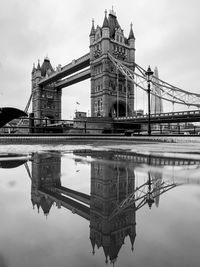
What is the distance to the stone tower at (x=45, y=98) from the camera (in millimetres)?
68950

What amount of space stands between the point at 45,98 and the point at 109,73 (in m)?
29.7

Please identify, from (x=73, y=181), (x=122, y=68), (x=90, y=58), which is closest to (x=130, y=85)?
(x=122, y=68)

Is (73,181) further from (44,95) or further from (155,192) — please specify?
(44,95)

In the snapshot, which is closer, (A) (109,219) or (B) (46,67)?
(A) (109,219)

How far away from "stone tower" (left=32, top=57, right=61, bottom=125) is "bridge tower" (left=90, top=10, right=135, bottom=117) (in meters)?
24.6

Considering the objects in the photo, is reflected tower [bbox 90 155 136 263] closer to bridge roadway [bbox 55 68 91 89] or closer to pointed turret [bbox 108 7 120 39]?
bridge roadway [bbox 55 68 91 89]

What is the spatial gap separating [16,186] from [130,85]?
51542 mm

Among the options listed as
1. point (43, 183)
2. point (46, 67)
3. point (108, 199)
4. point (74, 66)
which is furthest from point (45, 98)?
point (108, 199)

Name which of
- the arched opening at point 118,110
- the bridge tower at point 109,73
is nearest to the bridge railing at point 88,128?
the arched opening at point 118,110

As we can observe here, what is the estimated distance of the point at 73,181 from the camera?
1.75 m

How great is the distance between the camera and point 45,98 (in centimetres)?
6975

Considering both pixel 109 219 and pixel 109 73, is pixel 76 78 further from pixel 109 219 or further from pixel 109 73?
pixel 109 219

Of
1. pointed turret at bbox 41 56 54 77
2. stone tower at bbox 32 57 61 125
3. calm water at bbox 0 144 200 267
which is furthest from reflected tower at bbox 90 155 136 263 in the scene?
pointed turret at bbox 41 56 54 77

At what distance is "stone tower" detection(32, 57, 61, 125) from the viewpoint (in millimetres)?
68950
